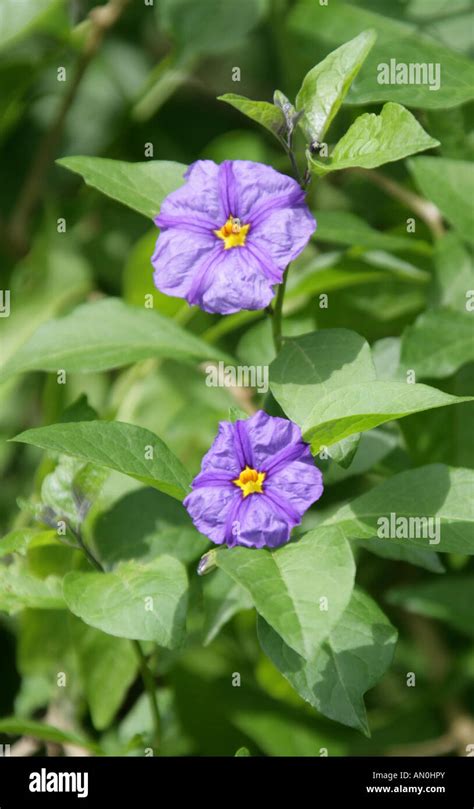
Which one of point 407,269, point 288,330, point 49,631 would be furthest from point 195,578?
point 407,269

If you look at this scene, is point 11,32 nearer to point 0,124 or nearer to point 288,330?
point 0,124

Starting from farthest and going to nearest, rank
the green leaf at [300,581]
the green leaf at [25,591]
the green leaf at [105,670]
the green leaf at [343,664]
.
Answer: the green leaf at [105,670] < the green leaf at [25,591] < the green leaf at [343,664] < the green leaf at [300,581]

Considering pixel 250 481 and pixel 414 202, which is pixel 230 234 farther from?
pixel 414 202

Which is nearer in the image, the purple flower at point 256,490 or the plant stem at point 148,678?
the purple flower at point 256,490

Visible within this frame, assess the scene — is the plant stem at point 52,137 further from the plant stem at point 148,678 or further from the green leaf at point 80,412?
the plant stem at point 148,678

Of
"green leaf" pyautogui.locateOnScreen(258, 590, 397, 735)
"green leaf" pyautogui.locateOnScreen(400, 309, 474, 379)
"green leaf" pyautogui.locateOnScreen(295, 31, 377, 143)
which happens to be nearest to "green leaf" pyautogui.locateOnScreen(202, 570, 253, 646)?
"green leaf" pyautogui.locateOnScreen(258, 590, 397, 735)

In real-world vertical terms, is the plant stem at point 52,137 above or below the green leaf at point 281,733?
above

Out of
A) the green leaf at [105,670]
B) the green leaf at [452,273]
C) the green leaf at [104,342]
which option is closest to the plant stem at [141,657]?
the green leaf at [105,670]

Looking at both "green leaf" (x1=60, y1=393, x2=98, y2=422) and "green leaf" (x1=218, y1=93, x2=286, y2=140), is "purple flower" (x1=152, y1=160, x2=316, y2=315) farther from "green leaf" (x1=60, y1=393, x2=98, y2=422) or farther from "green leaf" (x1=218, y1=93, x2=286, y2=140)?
"green leaf" (x1=60, y1=393, x2=98, y2=422)
